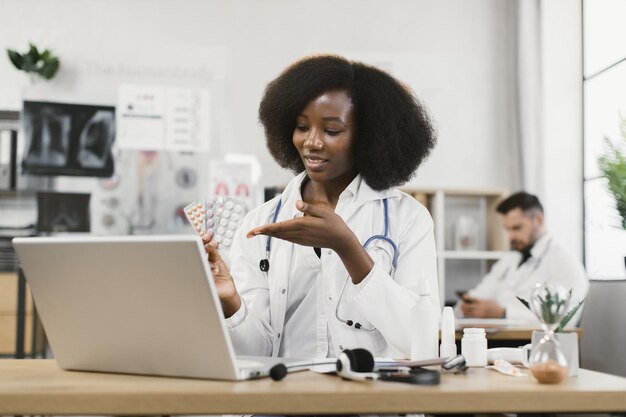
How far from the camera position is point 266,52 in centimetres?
548

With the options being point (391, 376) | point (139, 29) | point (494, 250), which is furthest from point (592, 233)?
point (391, 376)

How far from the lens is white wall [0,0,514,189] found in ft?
17.5

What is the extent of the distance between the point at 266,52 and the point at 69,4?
1.40 m

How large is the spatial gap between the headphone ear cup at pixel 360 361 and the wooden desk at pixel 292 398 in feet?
0.18

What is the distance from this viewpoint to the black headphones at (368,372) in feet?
3.54

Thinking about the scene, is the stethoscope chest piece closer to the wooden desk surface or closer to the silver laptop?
the silver laptop

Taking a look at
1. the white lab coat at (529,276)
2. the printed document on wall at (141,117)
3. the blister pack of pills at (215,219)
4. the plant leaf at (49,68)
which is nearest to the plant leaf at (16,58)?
the plant leaf at (49,68)

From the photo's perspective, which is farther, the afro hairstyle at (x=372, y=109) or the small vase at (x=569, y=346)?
the afro hairstyle at (x=372, y=109)

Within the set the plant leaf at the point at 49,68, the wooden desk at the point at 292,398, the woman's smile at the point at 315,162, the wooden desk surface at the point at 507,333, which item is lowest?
the wooden desk surface at the point at 507,333

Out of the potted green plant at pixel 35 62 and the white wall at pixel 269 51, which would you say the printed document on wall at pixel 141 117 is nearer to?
the white wall at pixel 269 51

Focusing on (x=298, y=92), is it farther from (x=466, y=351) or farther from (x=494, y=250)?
(x=494, y=250)

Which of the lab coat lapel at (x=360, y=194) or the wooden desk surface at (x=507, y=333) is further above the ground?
the lab coat lapel at (x=360, y=194)

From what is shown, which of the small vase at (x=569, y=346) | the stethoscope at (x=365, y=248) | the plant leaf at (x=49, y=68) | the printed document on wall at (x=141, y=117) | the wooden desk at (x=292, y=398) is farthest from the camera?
the printed document on wall at (x=141, y=117)

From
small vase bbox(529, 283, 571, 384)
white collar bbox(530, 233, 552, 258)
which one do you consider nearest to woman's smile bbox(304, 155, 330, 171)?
small vase bbox(529, 283, 571, 384)
